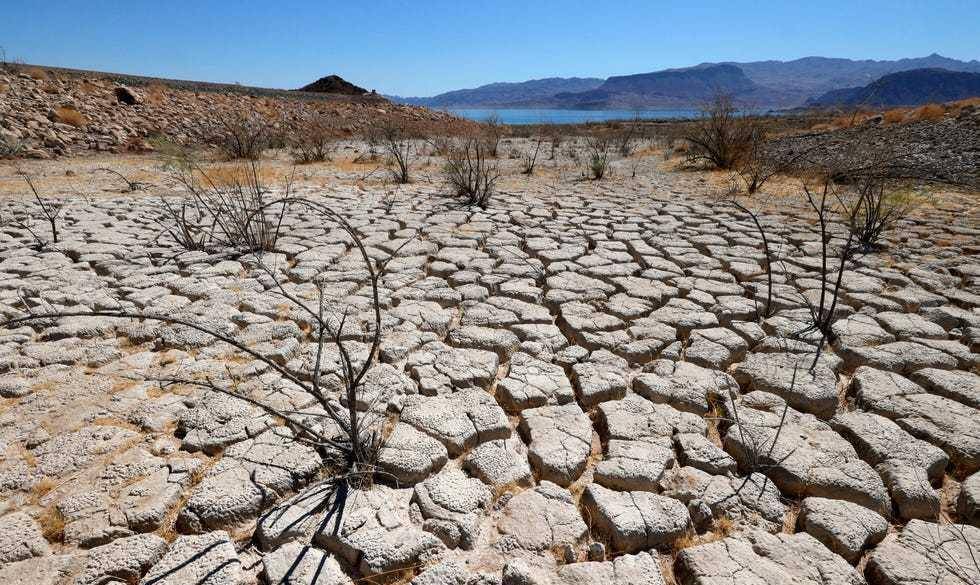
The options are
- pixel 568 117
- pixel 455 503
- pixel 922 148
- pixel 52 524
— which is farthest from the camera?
pixel 568 117

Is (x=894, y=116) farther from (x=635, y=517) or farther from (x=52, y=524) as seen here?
(x=52, y=524)

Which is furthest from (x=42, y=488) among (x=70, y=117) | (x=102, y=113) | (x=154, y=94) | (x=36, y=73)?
(x=154, y=94)

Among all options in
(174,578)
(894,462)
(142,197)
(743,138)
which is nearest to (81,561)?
(174,578)

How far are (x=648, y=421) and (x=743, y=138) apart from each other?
7.49 metres

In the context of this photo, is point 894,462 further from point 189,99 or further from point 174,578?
point 189,99

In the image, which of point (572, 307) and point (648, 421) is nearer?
point (648, 421)

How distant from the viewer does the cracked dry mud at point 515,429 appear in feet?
4.34

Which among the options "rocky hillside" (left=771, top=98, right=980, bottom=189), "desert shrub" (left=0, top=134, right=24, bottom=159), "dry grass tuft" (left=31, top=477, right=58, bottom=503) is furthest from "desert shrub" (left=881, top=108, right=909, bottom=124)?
"desert shrub" (left=0, top=134, right=24, bottom=159)

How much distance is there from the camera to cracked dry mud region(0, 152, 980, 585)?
4.34 feet

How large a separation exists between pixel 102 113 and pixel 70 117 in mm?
992

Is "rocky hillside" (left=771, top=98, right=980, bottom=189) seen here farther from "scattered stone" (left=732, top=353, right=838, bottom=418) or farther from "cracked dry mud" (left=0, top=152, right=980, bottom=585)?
"scattered stone" (left=732, top=353, right=838, bottom=418)

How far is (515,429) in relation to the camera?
186 cm

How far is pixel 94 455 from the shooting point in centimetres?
163

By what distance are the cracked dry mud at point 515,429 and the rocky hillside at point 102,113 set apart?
17.1 feet
